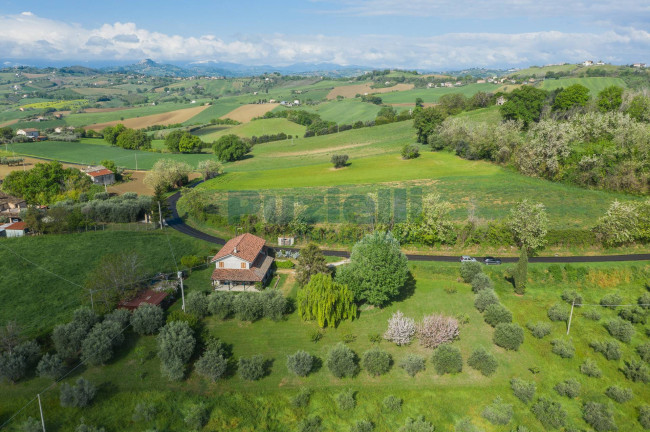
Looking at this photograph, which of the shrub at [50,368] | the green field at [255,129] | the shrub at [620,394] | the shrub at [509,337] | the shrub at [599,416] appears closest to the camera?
the shrub at [599,416]

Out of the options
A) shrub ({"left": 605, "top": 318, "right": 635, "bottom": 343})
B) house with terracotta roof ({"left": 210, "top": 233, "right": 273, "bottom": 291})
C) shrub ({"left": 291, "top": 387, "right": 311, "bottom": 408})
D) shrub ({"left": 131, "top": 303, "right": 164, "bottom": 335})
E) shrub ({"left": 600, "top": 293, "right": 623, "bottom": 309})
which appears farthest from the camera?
house with terracotta roof ({"left": 210, "top": 233, "right": 273, "bottom": 291})

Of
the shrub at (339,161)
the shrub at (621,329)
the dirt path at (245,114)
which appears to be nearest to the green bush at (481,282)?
the shrub at (621,329)

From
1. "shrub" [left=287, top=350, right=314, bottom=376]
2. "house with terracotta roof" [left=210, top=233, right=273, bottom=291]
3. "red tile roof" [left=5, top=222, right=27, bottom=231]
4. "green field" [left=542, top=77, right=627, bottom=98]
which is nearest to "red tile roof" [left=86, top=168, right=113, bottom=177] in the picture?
"red tile roof" [left=5, top=222, right=27, bottom=231]

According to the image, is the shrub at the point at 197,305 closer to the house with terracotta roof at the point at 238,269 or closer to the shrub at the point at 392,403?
the house with terracotta roof at the point at 238,269

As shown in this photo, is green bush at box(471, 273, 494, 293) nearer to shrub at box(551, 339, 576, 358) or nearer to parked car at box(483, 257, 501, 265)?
parked car at box(483, 257, 501, 265)

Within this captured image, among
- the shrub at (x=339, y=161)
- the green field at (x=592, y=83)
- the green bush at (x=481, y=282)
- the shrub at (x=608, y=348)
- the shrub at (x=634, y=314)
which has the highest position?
the green field at (x=592, y=83)

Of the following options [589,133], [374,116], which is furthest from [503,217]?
[374,116]

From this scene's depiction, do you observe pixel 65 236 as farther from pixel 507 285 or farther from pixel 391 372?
pixel 507 285
